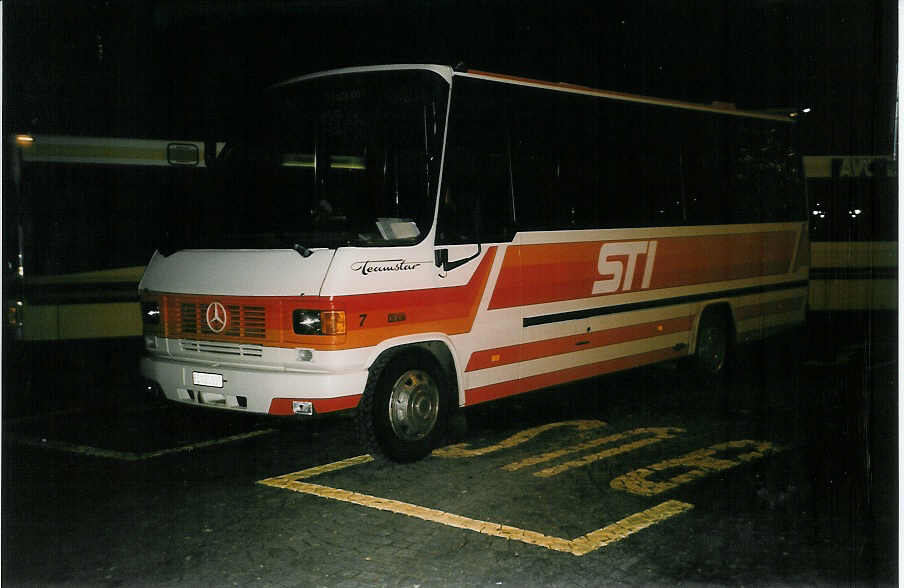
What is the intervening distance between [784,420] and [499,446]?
2.90 metres

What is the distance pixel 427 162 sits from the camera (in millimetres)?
7223

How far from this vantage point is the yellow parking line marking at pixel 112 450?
7.67m

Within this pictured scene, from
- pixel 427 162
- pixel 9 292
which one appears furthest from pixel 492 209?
pixel 9 292

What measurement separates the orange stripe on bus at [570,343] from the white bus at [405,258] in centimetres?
2

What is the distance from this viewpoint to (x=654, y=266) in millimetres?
9992

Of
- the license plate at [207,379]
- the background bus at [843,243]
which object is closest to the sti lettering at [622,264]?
the license plate at [207,379]

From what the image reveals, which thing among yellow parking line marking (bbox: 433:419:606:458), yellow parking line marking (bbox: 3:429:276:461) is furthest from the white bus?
yellow parking line marking (bbox: 3:429:276:461)

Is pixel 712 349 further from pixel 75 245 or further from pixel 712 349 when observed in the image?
pixel 75 245

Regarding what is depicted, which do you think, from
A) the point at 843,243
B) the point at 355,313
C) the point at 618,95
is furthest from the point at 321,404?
the point at 843,243

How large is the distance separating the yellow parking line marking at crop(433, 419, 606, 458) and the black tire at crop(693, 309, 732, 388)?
2.64 metres

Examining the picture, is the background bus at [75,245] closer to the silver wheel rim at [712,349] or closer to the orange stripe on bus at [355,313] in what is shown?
the orange stripe on bus at [355,313]

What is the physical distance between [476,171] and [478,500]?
2.81 meters

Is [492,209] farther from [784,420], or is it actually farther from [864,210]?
[864,210]

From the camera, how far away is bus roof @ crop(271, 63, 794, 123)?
294 inches
